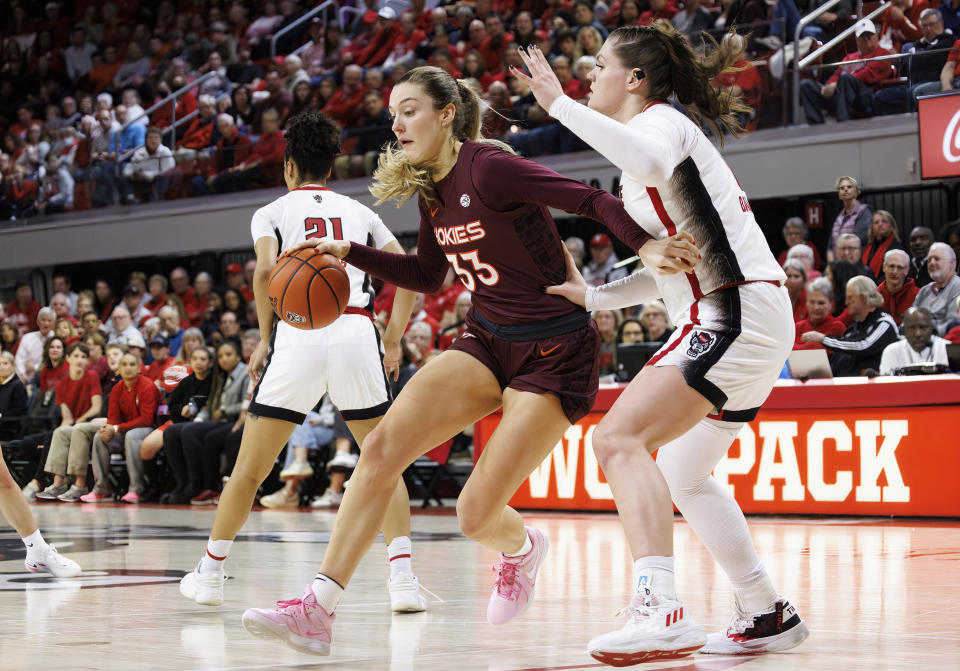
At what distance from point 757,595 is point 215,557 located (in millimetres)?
2330

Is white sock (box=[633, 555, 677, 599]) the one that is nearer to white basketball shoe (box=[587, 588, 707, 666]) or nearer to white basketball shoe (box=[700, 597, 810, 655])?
white basketball shoe (box=[587, 588, 707, 666])

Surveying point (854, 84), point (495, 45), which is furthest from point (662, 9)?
point (854, 84)

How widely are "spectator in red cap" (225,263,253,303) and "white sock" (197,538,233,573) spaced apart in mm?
12006

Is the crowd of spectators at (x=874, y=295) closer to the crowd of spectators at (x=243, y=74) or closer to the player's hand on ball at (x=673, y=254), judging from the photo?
the crowd of spectators at (x=243, y=74)

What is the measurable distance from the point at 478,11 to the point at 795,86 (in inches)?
231

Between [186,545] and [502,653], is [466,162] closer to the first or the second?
[502,653]

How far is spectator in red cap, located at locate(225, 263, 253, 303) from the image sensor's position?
17.4 m

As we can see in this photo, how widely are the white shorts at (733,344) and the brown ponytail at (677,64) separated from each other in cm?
59

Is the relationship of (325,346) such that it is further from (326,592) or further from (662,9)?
(662,9)

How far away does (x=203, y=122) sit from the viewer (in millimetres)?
19375

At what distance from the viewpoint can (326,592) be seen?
3.88 meters

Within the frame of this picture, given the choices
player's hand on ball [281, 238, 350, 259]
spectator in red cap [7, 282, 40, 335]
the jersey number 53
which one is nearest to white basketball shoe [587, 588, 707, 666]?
the jersey number 53

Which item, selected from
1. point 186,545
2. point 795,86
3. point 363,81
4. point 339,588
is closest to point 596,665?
point 339,588

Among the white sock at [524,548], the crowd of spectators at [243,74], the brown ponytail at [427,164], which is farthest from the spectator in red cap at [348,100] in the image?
the white sock at [524,548]
